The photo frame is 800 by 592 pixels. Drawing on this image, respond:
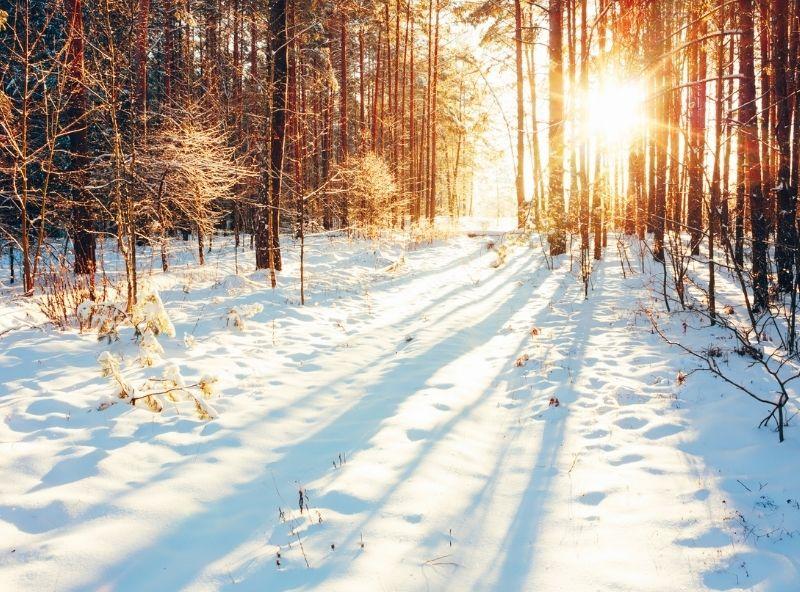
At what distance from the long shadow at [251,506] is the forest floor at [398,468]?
0.02m

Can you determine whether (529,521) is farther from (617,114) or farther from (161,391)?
(617,114)

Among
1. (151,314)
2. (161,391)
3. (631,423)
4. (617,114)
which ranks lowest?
(631,423)

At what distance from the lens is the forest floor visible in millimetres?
2693

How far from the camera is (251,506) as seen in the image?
3.28m

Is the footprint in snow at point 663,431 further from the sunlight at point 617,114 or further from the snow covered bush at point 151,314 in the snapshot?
the snow covered bush at point 151,314

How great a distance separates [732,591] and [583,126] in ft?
17.2

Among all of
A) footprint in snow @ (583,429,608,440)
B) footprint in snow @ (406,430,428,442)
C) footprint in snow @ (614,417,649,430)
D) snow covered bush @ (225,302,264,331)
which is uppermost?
snow covered bush @ (225,302,264,331)

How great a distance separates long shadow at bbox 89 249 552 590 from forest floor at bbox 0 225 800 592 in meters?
0.02

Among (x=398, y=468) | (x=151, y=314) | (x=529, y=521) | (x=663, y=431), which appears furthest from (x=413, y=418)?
(x=151, y=314)

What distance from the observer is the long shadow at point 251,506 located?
263 cm

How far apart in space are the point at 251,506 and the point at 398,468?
44.7 inches

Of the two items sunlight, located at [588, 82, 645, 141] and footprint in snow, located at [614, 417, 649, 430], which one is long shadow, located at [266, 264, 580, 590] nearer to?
footprint in snow, located at [614, 417, 649, 430]

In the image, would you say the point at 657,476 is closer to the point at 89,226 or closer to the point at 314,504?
Result: the point at 314,504

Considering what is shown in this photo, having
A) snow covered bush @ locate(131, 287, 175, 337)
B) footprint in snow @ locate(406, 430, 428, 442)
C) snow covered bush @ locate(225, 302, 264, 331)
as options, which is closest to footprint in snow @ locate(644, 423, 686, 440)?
footprint in snow @ locate(406, 430, 428, 442)
